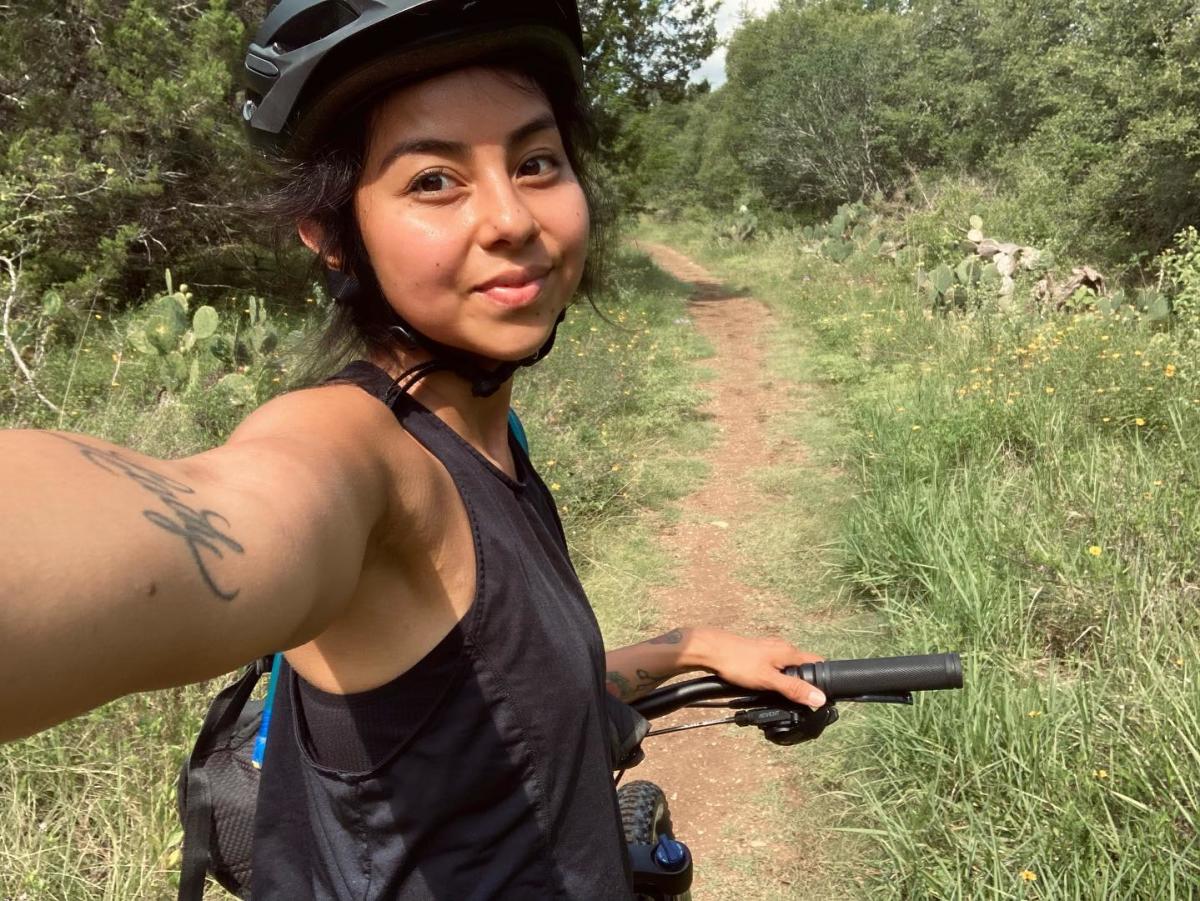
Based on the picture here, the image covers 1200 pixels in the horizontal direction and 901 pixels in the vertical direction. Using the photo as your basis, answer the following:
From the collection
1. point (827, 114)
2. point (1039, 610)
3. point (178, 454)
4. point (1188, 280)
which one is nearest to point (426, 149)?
point (1039, 610)

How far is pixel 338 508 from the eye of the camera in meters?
0.75

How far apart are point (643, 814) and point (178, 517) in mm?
1259

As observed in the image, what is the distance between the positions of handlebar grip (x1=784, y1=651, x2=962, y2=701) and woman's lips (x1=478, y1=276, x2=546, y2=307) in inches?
30.0

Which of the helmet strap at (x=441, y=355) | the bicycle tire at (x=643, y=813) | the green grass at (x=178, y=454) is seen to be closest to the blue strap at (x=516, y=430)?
the helmet strap at (x=441, y=355)

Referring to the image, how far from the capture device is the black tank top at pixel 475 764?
0.86 metres

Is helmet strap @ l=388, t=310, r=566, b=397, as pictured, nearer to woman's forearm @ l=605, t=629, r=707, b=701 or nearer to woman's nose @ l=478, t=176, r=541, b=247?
woman's nose @ l=478, t=176, r=541, b=247

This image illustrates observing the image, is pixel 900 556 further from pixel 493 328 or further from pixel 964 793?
pixel 493 328

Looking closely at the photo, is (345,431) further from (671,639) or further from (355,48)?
(671,639)

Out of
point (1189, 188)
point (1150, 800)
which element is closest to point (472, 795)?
point (1150, 800)

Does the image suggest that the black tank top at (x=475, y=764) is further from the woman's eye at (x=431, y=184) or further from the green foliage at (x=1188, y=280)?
the green foliage at (x=1188, y=280)

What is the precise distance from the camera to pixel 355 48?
1.08 m

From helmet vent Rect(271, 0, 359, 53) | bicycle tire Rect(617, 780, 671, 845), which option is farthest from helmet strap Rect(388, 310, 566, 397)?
bicycle tire Rect(617, 780, 671, 845)

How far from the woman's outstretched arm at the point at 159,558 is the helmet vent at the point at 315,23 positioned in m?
0.64

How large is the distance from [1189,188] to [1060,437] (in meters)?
6.13
